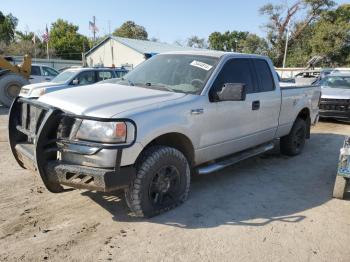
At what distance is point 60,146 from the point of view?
141 inches

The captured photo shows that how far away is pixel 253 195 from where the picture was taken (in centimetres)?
491

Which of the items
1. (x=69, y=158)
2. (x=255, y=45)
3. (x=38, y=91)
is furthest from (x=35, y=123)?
(x=255, y=45)

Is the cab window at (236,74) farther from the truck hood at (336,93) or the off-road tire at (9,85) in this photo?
the off-road tire at (9,85)

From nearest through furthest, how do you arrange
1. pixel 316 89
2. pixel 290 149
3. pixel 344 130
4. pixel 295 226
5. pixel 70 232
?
pixel 70 232
pixel 295 226
pixel 290 149
pixel 316 89
pixel 344 130

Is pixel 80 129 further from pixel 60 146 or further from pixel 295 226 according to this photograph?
pixel 295 226

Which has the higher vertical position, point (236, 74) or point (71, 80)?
point (236, 74)

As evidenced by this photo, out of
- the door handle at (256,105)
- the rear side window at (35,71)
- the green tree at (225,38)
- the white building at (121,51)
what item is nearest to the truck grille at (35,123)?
the door handle at (256,105)

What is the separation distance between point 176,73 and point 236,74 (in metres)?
0.89

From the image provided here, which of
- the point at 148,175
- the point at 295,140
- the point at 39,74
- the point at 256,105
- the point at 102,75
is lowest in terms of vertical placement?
the point at 295,140

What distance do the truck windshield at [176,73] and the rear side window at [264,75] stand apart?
3.55 feet

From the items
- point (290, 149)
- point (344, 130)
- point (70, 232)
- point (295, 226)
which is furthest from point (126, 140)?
point (344, 130)

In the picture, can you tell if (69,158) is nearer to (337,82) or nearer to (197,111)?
(197,111)

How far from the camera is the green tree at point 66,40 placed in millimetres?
60344

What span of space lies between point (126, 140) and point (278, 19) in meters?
54.5
